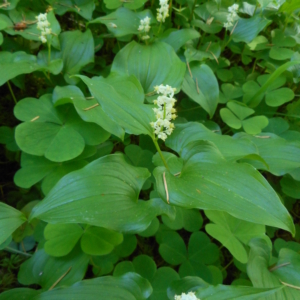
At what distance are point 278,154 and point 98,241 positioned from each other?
1.31 metres

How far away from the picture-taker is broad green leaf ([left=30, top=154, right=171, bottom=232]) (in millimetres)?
1103

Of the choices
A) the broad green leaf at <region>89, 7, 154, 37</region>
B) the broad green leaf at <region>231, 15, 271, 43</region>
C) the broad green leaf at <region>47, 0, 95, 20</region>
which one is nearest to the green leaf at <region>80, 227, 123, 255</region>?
the broad green leaf at <region>89, 7, 154, 37</region>

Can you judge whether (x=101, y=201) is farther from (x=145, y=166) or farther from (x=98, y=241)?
(x=145, y=166)

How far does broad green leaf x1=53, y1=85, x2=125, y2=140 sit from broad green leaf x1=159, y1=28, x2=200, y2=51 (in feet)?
3.20

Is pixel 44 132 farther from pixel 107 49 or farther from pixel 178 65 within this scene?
pixel 107 49

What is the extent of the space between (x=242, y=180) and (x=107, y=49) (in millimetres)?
2250

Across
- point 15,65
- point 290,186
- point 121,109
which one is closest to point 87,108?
point 121,109

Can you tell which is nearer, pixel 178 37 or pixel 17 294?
pixel 17 294

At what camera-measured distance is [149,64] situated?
6.97 feet

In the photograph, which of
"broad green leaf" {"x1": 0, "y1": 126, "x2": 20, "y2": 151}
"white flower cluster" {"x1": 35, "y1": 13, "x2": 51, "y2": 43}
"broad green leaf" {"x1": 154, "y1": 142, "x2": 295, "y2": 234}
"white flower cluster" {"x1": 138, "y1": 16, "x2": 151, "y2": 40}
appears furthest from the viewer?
"white flower cluster" {"x1": 138, "y1": 16, "x2": 151, "y2": 40}

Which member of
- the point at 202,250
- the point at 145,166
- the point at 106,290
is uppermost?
the point at 106,290

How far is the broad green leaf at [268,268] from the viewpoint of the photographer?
1354 millimetres

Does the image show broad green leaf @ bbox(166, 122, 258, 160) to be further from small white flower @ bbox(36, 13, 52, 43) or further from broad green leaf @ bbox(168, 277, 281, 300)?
small white flower @ bbox(36, 13, 52, 43)

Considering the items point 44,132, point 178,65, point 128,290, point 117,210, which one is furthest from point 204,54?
point 128,290
